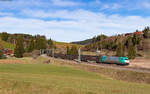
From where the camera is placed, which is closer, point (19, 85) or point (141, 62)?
point (19, 85)

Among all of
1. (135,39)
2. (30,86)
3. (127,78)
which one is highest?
(135,39)

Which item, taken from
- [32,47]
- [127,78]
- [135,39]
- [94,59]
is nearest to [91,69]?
[127,78]

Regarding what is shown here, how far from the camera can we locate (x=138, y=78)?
40156 mm

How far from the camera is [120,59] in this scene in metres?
69.6

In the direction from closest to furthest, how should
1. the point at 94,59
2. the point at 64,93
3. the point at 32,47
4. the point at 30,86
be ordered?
the point at 64,93
the point at 30,86
the point at 94,59
the point at 32,47

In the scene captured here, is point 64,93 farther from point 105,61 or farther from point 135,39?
point 135,39

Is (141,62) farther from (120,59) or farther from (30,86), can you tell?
(30,86)

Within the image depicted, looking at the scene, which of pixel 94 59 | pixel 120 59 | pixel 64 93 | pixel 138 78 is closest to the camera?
pixel 64 93

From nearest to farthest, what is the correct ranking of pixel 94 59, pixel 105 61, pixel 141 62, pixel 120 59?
pixel 120 59
pixel 105 61
pixel 94 59
pixel 141 62

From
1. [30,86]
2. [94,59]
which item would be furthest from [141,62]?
[30,86]

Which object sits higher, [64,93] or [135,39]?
[135,39]

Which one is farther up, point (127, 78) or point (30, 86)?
point (30, 86)

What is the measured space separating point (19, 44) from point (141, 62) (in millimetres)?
86109

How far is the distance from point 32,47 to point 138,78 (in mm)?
142678
